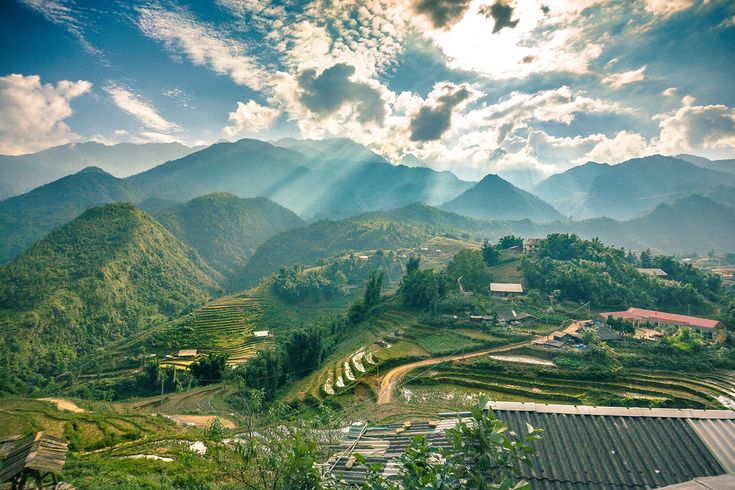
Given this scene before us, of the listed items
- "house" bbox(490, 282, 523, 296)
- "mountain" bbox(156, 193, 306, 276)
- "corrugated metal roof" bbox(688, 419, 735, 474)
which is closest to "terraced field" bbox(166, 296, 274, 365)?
"house" bbox(490, 282, 523, 296)

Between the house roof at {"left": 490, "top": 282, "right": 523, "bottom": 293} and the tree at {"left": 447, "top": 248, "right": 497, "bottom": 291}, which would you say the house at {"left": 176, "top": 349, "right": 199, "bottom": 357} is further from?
the house roof at {"left": 490, "top": 282, "right": 523, "bottom": 293}

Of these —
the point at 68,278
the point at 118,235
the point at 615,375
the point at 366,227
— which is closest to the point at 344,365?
→ the point at 615,375

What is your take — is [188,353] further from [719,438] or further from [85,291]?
[719,438]

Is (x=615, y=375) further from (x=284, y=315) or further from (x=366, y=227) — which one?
(x=366, y=227)

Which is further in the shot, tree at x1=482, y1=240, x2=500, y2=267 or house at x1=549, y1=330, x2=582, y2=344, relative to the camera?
tree at x1=482, y1=240, x2=500, y2=267

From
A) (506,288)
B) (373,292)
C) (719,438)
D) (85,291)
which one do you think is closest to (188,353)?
(373,292)
